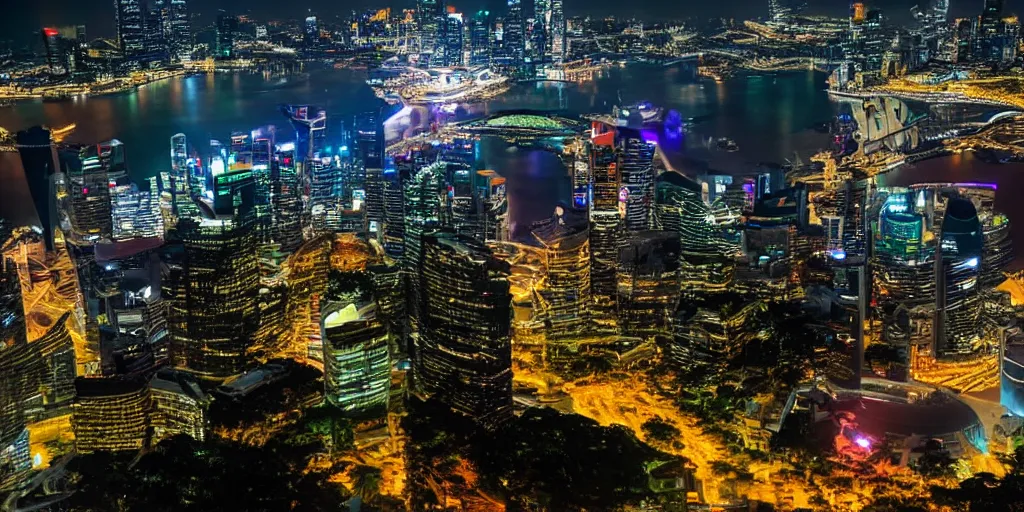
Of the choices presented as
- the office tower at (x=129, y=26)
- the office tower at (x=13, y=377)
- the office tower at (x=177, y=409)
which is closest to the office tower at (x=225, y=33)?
the office tower at (x=129, y=26)

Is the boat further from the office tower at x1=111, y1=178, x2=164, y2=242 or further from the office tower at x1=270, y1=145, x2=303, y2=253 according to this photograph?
the office tower at x1=111, y1=178, x2=164, y2=242

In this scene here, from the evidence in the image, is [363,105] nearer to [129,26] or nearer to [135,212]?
[129,26]

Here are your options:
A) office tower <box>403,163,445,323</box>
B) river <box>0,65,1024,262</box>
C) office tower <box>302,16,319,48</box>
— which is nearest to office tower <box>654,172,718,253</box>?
river <box>0,65,1024,262</box>

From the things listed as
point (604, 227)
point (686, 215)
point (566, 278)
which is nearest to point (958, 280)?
point (686, 215)

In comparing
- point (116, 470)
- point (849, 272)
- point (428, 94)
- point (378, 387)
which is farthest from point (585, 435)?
point (428, 94)

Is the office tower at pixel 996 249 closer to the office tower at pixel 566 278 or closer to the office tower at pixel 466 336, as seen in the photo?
the office tower at pixel 566 278
